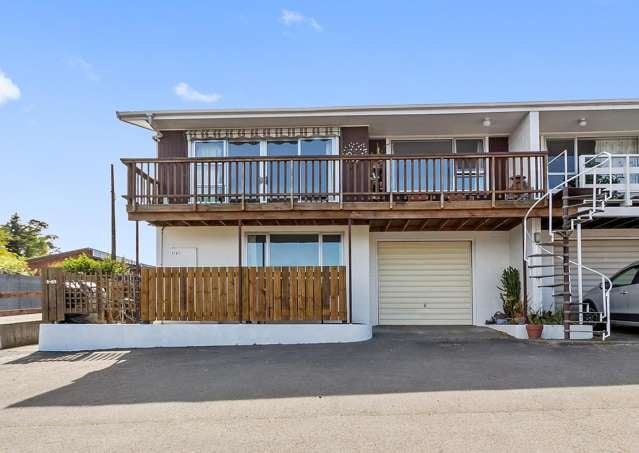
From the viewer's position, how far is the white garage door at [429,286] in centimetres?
1194

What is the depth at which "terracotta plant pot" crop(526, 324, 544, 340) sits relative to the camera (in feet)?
30.2

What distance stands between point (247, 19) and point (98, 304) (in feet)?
28.5

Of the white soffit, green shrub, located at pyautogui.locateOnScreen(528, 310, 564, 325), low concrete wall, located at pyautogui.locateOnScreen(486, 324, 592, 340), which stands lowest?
low concrete wall, located at pyautogui.locateOnScreen(486, 324, 592, 340)

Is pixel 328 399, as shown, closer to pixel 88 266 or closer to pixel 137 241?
pixel 137 241

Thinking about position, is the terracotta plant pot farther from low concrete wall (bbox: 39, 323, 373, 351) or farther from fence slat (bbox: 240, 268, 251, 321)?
fence slat (bbox: 240, 268, 251, 321)

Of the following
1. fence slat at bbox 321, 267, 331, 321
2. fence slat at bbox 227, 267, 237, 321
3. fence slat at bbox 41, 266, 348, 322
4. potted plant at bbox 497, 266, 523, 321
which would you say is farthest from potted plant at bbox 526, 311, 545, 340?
fence slat at bbox 227, 267, 237, 321

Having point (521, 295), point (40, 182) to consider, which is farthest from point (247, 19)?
point (40, 182)

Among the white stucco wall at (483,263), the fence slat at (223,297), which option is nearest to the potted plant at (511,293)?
the white stucco wall at (483,263)

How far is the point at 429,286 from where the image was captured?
A: 12.0 m

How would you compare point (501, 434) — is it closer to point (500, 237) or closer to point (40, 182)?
point (500, 237)

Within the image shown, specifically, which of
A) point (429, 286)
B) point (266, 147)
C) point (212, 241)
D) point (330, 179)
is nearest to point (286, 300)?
point (212, 241)

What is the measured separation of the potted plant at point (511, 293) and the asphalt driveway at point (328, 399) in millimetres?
1869

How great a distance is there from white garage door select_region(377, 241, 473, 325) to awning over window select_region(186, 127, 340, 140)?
367 centimetres

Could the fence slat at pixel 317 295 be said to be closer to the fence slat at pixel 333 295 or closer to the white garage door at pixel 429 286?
the fence slat at pixel 333 295
